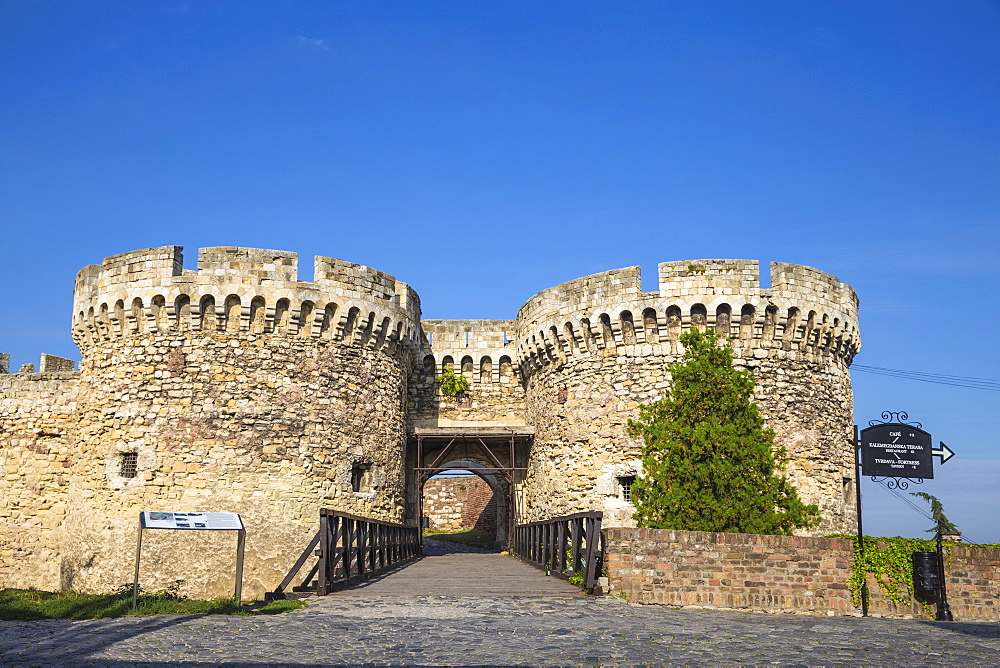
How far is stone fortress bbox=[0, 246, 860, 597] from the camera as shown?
15.8m

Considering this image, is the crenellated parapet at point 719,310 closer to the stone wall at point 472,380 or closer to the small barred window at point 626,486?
the small barred window at point 626,486

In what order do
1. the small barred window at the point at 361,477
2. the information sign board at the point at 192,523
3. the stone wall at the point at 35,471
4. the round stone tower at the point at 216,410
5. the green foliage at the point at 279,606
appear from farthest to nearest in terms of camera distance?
1. the stone wall at the point at 35,471
2. the small barred window at the point at 361,477
3. the round stone tower at the point at 216,410
4. the information sign board at the point at 192,523
5. the green foliage at the point at 279,606

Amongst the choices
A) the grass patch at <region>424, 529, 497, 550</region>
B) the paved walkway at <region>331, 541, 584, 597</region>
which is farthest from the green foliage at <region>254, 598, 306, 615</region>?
the grass patch at <region>424, 529, 497, 550</region>

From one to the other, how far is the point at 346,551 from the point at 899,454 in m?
7.46

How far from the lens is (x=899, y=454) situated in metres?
11.3

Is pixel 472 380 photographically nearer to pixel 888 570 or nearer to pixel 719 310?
pixel 719 310

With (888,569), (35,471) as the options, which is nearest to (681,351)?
(888,569)

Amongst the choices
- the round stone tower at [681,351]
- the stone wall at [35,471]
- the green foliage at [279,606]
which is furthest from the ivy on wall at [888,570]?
the stone wall at [35,471]

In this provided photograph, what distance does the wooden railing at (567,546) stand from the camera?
10.6 m

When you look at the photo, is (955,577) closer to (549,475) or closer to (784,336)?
(784,336)

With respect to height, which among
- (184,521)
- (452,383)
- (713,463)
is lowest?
(184,521)

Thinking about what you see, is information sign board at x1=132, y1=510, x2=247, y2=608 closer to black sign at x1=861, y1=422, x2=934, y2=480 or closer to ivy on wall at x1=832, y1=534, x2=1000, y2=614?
ivy on wall at x1=832, y1=534, x2=1000, y2=614

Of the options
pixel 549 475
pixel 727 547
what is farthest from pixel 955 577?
pixel 549 475

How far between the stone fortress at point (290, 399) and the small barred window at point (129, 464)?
4cm
